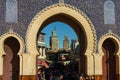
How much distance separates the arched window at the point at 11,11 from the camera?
1206cm

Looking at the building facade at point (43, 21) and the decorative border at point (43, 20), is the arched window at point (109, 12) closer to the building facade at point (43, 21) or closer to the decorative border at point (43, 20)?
the building facade at point (43, 21)

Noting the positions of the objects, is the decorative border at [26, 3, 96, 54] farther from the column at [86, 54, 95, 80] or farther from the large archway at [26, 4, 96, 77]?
the column at [86, 54, 95, 80]

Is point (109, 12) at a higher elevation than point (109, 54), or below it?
higher

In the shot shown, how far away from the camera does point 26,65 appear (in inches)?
466

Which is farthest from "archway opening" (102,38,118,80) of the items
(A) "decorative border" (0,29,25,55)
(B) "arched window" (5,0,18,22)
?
(B) "arched window" (5,0,18,22)

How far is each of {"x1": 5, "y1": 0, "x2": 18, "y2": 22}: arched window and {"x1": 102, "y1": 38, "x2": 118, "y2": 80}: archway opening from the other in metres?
3.36

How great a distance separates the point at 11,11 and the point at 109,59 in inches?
154

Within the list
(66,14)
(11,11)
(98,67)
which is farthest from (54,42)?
(98,67)

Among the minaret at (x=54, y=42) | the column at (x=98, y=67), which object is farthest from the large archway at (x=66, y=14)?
the minaret at (x=54, y=42)

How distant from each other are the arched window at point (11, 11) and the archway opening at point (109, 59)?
3359mm

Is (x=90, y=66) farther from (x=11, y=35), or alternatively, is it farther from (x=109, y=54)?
(x=11, y=35)

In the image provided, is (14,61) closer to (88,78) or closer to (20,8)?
(20,8)

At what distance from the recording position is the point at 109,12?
40.7 ft

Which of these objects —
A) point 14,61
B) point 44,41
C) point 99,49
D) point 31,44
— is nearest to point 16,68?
point 14,61
